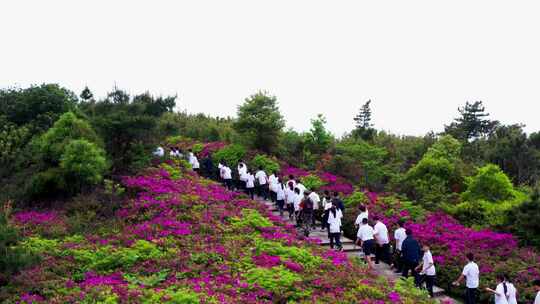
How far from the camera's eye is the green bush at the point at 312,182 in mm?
24880

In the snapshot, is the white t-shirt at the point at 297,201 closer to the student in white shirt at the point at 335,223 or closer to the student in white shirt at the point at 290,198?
the student in white shirt at the point at 290,198

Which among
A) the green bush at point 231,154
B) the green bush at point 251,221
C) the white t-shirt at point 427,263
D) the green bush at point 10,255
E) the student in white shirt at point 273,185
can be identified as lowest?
the green bush at point 10,255

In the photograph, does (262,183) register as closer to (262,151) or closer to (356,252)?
(356,252)

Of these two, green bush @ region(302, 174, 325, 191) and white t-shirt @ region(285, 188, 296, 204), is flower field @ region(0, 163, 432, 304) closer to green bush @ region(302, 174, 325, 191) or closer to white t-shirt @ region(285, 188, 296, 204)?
white t-shirt @ region(285, 188, 296, 204)

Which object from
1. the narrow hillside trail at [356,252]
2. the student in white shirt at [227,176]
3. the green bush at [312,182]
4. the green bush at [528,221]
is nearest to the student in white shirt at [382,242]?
the narrow hillside trail at [356,252]

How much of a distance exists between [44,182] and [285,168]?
13920 millimetres

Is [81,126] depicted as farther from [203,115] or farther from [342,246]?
[203,115]

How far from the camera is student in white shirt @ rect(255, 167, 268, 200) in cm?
2275

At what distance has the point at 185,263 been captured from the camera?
13211 millimetres

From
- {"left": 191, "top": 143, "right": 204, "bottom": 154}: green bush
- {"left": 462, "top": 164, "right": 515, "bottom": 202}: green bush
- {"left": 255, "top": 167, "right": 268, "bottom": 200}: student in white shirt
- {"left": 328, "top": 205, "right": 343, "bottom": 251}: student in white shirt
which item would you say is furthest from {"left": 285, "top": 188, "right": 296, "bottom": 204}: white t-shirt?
{"left": 191, "top": 143, "right": 204, "bottom": 154}: green bush

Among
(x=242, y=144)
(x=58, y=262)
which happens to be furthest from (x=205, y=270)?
(x=242, y=144)

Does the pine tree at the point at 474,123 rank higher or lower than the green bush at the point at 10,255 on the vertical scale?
higher

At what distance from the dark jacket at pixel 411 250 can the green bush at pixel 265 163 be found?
541 inches

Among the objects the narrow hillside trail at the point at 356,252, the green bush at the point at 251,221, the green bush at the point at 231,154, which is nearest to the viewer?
the narrow hillside trail at the point at 356,252
